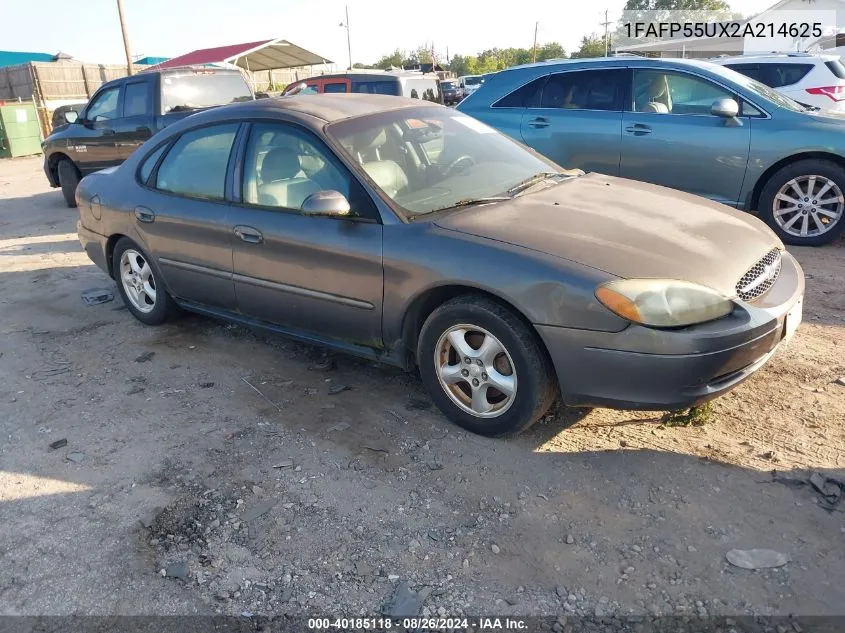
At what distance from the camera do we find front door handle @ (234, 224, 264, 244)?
397cm

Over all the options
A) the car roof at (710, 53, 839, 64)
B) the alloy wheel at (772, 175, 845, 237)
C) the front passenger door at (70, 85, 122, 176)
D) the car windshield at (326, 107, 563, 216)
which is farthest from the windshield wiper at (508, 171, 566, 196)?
the front passenger door at (70, 85, 122, 176)

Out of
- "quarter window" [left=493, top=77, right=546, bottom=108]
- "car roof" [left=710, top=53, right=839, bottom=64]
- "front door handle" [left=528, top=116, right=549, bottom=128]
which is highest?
"car roof" [left=710, top=53, right=839, bottom=64]

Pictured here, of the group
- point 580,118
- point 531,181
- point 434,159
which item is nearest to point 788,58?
point 580,118

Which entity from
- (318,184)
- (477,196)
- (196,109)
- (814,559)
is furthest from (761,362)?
(196,109)

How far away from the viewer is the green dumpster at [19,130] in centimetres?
2017

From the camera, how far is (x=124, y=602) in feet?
8.03

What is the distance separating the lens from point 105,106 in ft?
33.4

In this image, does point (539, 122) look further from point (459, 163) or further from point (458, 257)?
point (458, 257)

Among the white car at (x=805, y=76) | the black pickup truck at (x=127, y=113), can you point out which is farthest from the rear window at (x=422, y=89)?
the white car at (x=805, y=76)

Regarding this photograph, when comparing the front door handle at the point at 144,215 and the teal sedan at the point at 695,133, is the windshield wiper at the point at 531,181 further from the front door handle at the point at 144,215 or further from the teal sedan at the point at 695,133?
the teal sedan at the point at 695,133

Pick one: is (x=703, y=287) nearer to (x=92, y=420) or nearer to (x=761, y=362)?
(x=761, y=362)

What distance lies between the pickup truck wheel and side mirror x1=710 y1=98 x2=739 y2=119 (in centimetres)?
929

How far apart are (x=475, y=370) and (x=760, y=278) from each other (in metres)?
1.42

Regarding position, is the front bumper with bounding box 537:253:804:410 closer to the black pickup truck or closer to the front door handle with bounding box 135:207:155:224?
the front door handle with bounding box 135:207:155:224
